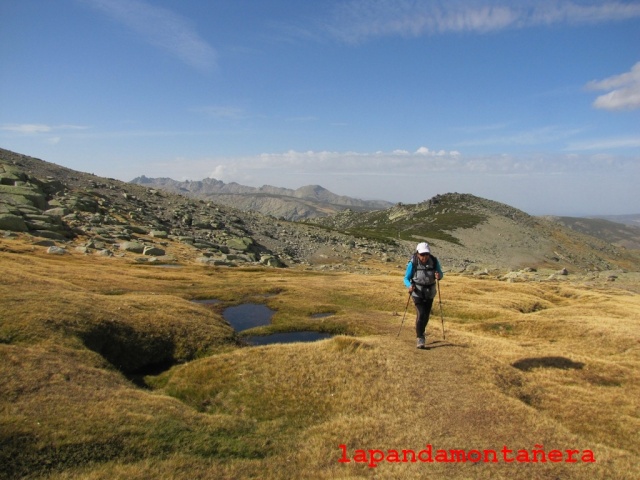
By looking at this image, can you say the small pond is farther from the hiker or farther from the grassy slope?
the hiker

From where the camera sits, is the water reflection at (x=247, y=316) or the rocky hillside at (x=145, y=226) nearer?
the water reflection at (x=247, y=316)

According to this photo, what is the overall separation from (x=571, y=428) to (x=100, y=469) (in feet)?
60.3

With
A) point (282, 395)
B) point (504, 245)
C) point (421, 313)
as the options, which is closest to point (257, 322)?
point (282, 395)

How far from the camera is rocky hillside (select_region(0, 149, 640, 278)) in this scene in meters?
75.4

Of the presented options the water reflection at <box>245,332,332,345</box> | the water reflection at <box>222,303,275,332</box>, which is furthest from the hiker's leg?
the water reflection at <box>222,303,275,332</box>

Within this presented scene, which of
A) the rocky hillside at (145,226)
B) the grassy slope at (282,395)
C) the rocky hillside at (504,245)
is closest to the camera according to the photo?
the grassy slope at (282,395)

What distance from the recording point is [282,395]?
1880 cm

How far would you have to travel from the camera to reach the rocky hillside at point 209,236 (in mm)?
75438

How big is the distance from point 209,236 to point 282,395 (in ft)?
299

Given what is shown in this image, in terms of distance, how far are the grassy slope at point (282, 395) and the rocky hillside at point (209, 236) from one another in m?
45.2

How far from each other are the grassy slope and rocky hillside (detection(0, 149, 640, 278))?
1780 inches

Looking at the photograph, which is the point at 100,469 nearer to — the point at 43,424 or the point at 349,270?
the point at 43,424

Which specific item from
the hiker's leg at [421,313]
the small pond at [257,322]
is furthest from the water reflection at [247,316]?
the hiker's leg at [421,313]

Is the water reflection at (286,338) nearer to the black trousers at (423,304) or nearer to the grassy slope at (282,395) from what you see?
the grassy slope at (282,395)
